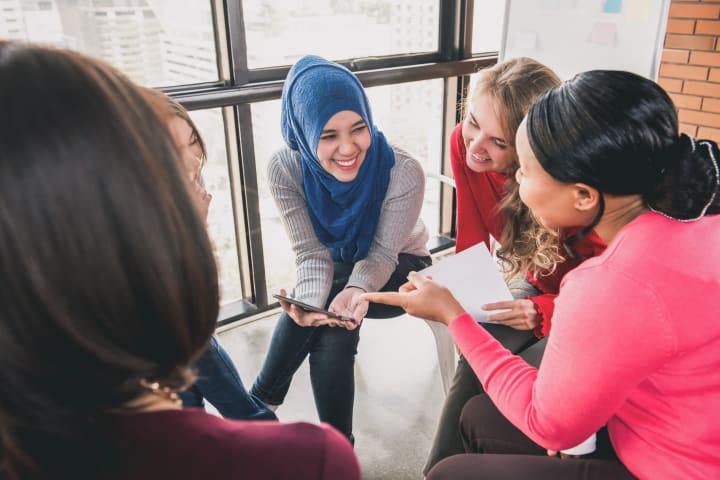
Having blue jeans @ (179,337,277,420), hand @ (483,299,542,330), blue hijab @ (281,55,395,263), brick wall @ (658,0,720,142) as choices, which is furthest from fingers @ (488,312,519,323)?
brick wall @ (658,0,720,142)

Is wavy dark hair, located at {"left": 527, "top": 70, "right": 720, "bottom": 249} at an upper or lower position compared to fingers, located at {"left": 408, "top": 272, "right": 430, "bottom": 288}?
upper

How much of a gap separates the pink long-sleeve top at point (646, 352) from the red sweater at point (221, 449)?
1.46ft

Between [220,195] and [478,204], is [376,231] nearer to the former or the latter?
[478,204]

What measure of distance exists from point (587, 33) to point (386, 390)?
1.66 metres

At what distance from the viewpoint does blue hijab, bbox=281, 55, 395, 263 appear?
1578 millimetres

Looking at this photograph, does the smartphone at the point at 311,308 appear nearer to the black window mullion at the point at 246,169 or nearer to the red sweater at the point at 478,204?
the red sweater at the point at 478,204

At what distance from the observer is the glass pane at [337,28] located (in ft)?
7.21

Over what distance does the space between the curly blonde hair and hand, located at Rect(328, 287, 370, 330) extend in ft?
1.48

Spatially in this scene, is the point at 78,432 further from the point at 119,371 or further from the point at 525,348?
the point at 525,348

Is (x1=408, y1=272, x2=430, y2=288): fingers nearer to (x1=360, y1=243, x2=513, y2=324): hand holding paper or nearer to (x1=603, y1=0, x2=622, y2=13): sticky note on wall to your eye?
(x1=360, y1=243, x2=513, y2=324): hand holding paper

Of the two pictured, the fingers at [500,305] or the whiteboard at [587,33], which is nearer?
the fingers at [500,305]

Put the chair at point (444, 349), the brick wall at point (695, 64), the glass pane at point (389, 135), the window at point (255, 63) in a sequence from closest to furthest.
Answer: the chair at point (444, 349) < the window at point (255, 63) < the glass pane at point (389, 135) < the brick wall at point (695, 64)

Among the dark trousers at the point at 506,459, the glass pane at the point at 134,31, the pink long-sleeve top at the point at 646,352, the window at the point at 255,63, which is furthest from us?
the window at the point at 255,63

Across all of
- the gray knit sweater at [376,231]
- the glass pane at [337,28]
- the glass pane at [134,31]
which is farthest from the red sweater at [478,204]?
the glass pane at [134,31]
